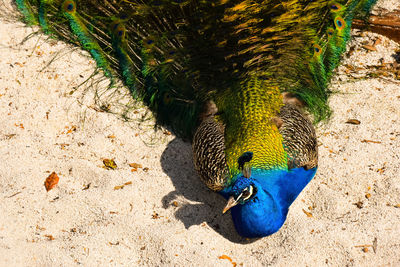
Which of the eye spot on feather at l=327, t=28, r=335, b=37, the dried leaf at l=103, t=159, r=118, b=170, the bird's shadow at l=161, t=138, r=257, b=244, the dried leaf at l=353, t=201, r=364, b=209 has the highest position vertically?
the dried leaf at l=103, t=159, r=118, b=170

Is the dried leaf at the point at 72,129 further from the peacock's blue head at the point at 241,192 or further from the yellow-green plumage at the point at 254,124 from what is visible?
the peacock's blue head at the point at 241,192

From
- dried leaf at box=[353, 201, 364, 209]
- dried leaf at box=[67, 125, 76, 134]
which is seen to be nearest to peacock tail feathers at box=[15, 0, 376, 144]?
dried leaf at box=[67, 125, 76, 134]

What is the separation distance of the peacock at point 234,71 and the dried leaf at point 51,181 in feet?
3.48

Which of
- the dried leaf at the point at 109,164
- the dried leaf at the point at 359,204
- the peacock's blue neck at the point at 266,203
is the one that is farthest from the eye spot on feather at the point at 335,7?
the dried leaf at the point at 109,164

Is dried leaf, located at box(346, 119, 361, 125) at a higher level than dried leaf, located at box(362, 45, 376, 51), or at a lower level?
lower

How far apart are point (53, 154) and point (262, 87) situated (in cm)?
193

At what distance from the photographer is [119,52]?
151 inches

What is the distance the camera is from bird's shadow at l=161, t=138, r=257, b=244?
11.0ft

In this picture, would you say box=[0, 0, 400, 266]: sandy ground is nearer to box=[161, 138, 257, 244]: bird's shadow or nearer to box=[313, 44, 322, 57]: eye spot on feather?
box=[161, 138, 257, 244]: bird's shadow

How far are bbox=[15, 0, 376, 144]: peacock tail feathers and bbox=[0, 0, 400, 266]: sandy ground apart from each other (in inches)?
13.3

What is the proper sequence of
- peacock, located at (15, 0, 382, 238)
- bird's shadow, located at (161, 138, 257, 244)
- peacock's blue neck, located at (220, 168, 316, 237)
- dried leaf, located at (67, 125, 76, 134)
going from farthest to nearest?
Answer: 1. dried leaf, located at (67, 125, 76, 134)
2. bird's shadow, located at (161, 138, 257, 244)
3. peacock, located at (15, 0, 382, 238)
4. peacock's blue neck, located at (220, 168, 316, 237)

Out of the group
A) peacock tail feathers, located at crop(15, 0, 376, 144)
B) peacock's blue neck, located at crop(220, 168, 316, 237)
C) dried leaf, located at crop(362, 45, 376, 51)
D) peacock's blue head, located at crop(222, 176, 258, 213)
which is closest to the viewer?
peacock's blue head, located at crop(222, 176, 258, 213)

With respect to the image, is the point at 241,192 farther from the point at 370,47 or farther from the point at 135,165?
the point at 370,47

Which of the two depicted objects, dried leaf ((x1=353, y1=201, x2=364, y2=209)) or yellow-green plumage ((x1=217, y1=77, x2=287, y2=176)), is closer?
yellow-green plumage ((x1=217, y1=77, x2=287, y2=176))
